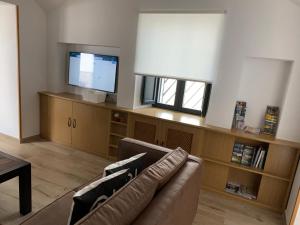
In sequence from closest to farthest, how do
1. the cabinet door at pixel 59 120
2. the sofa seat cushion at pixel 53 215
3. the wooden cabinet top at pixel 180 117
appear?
the sofa seat cushion at pixel 53 215
the wooden cabinet top at pixel 180 117
the cabinet door at pixel 59 120

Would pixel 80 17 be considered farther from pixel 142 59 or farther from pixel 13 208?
pixel 13 208

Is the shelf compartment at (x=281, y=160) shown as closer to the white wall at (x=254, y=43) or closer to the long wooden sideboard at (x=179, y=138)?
the long wooden sideboard at (x=179, y=138)

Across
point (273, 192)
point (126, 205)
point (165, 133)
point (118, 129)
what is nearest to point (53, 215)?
point (126, 205)

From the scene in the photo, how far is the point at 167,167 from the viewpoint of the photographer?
157 centimetres

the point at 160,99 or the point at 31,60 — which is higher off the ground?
the point at 31,60

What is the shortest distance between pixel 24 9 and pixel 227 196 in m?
3.68

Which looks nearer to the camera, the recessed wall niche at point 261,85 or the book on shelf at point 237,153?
the recessed wall niche at point 261,85

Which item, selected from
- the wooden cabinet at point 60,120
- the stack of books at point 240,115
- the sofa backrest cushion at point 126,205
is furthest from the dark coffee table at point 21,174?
the stack of books at point 240,115

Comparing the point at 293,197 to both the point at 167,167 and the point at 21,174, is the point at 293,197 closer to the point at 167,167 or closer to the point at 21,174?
the point at 167,167

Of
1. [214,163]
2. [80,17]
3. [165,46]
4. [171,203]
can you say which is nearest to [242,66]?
[165,46]

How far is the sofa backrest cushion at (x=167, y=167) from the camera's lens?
1.43 m

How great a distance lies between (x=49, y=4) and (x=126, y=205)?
342 cm

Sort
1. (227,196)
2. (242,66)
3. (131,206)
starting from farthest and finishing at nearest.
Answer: (227,196), (242,66), (131,206)

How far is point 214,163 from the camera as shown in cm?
274
